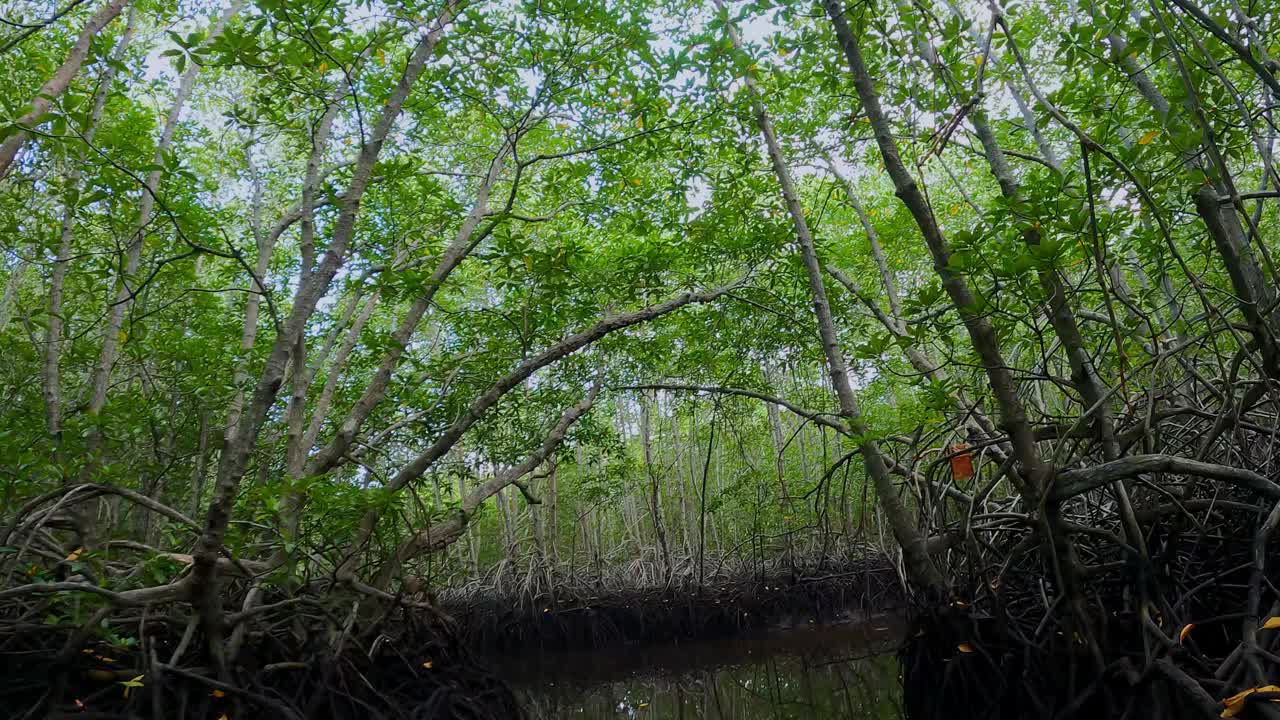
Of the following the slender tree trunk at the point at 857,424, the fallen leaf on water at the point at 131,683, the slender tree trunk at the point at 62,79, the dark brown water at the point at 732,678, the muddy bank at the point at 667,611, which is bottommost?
the dark brown water at the point at 732,678

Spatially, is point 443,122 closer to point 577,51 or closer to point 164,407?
point 577,51

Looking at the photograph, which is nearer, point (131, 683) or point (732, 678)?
point (131, 683)

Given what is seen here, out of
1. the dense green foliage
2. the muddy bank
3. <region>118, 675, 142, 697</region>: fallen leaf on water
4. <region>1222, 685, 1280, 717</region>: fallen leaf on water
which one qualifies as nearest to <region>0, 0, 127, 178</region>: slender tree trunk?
the dense green foliage

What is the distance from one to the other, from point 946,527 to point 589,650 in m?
5.97

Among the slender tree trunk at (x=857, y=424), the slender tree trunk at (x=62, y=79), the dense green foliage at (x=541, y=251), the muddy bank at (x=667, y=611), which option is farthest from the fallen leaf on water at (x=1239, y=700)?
the muddy bank at (x=667, y=611)

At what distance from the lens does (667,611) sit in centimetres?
816

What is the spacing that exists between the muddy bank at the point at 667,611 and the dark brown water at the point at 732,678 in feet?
0.72

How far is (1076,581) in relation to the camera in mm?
2467

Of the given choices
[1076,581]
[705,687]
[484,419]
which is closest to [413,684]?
[484,419]

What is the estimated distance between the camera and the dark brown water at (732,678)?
422 cm

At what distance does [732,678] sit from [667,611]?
9.33 feet

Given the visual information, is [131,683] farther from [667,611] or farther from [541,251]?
[667,611]

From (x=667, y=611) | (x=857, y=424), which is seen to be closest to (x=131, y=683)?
(x=857, y=424)

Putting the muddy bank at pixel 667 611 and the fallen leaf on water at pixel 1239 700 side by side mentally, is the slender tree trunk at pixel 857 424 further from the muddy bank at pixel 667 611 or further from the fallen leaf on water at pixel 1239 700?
the muddy bank at pixel 667 611
